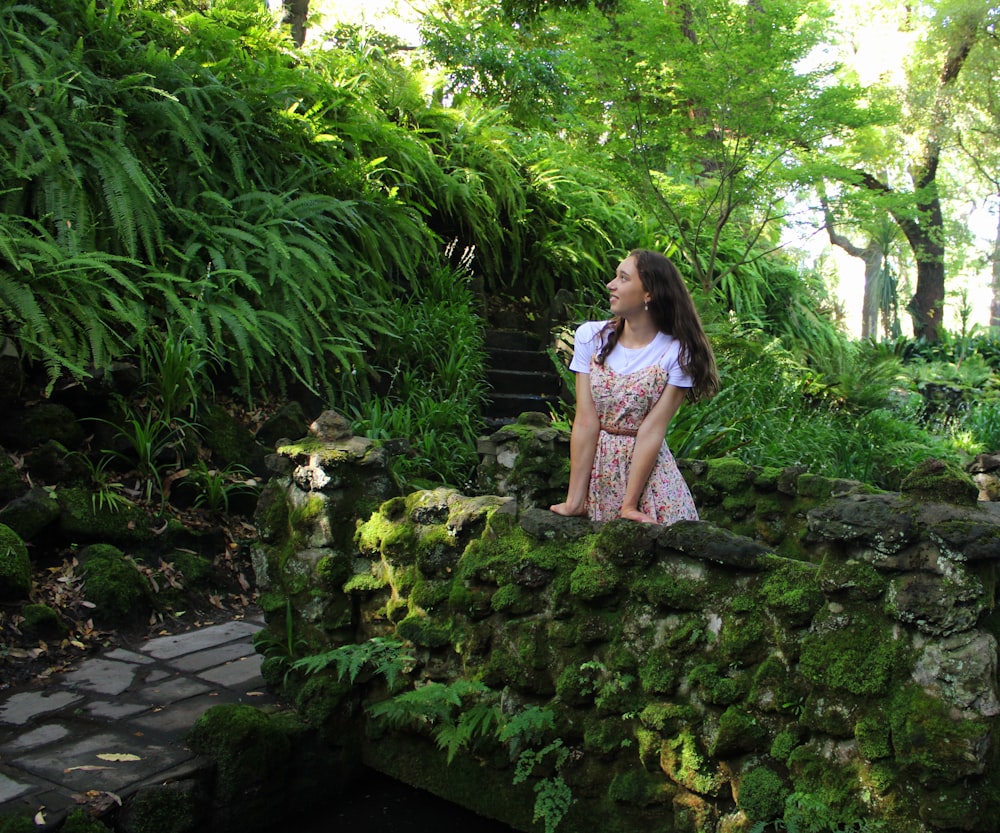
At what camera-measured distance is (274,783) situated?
300 cm

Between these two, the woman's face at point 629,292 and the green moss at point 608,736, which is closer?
the green moss at point 608,736

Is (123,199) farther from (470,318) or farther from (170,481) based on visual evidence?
(470,318)

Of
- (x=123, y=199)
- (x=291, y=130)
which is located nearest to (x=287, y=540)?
(x=123, y=199)

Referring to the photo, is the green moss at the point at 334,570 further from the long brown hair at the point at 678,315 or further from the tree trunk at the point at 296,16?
the tree trunk at the point at 296,16

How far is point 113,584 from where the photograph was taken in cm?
425

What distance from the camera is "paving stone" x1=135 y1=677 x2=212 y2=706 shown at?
343 centimetres

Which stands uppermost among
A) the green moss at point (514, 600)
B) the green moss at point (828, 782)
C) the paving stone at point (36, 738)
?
the green moss at point (514, 600)

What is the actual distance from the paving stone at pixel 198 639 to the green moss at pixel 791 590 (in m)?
2.85

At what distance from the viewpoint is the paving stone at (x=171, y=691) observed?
11.3 ft

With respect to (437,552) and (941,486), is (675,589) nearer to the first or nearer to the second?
(941,486)

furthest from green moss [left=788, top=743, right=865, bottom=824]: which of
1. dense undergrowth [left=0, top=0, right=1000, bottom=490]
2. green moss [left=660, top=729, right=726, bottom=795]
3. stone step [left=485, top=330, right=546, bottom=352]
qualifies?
stone step [left=485, top=330, right=546, bottom=352]

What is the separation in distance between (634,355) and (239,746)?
6.18 feet

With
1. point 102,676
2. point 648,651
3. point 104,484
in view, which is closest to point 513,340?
point 104,484

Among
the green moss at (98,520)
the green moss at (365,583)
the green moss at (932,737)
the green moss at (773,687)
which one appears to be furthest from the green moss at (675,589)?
the green moss at (98,520)
